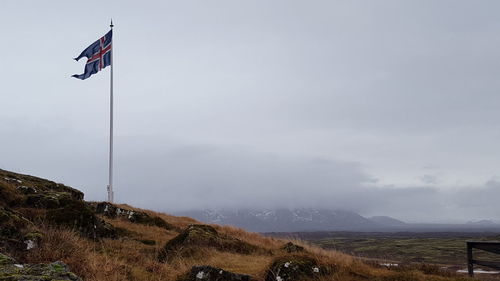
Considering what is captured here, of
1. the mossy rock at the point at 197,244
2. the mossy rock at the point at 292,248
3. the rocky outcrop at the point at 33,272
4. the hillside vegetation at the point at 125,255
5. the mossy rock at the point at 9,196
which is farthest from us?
the mossy rock at the point at 292,248

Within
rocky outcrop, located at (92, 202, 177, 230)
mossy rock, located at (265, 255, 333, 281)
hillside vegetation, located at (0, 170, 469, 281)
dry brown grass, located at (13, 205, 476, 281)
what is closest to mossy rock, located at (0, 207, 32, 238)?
hillside vegetation, located at (0, 170, 469, 281)

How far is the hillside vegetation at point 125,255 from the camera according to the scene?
7227mm

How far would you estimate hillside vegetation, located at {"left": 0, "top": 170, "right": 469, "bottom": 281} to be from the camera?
723cm

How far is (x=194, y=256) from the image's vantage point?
12.0m

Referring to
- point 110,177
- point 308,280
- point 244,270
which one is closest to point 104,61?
point 110,177

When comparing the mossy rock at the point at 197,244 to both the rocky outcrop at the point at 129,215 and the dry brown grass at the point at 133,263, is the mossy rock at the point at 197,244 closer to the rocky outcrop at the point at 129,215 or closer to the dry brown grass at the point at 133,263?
the dry brown grass at the point at 133,263

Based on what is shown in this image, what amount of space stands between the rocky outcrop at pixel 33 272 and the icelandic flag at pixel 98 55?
86.0 feet

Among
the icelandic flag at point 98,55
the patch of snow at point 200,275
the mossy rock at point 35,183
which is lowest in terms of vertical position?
the patch of snow at point 200,275

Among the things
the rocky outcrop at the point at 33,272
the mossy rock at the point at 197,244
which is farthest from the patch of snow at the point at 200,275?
the rocky outcrop at the point at 33,272

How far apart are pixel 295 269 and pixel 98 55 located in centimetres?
2654

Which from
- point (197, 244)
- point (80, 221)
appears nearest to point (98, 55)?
point (80, 221)

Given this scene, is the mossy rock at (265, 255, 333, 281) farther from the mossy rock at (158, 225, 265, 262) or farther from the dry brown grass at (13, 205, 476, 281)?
the mossy rock at (158, 225, 265, 262)

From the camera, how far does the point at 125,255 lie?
10.6 metres

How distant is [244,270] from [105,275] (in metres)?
4.12
